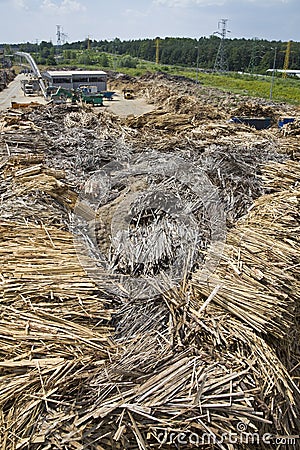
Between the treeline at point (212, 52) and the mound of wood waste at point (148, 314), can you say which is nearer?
the mound of wood waste at point (148, 314)

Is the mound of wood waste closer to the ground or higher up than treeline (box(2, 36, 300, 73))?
closer to the ground

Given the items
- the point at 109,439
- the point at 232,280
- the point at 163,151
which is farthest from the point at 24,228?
the point at 163,151

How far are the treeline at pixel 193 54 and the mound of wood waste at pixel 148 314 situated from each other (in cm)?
4500

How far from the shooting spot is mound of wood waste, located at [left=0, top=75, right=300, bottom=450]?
241cm

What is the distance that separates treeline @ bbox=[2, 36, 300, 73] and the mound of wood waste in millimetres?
44999

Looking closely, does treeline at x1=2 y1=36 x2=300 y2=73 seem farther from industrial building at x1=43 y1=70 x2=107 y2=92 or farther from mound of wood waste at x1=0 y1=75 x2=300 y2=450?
mound of wood waste at x1=0 y1=75 x2=300 y2=450

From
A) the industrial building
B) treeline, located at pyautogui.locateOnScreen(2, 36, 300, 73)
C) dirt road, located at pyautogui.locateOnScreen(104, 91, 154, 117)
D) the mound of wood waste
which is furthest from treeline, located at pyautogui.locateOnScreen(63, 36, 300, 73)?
the mound of wood waste

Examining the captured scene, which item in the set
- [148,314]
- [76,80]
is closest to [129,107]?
[76,80]

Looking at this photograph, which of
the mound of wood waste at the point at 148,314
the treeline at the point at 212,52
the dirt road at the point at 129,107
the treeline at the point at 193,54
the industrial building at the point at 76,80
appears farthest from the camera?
the treeline at the point at 193,54

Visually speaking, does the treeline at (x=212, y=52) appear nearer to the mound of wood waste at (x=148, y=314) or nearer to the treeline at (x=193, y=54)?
the treeline at (x=193, y=54)

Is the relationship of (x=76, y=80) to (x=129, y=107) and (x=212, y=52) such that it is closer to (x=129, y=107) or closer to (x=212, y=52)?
(x=129, y=107)

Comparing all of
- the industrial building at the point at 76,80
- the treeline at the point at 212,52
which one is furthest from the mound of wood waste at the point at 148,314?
the treeline at the point at 212,52

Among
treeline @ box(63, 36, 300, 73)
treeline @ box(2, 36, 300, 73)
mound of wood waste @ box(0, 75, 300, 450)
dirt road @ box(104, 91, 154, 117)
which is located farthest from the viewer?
treeline @ box(2, 36, 300, 73)

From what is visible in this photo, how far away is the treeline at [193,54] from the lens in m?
64.7
